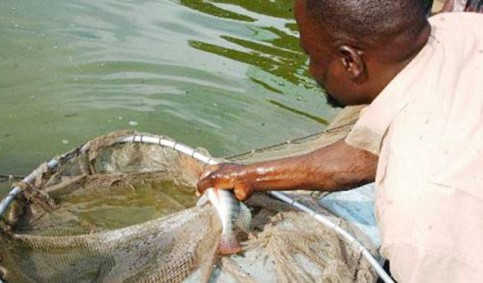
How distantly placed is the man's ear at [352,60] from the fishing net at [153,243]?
3.11ft

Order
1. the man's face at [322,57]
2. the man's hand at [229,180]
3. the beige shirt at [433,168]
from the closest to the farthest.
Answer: the beige shirt at [433,168] → the man's face at [322,57] → the man's hand at [229,180]

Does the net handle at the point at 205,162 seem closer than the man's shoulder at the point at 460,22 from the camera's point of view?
No

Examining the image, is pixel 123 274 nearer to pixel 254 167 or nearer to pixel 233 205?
pixel 233 205

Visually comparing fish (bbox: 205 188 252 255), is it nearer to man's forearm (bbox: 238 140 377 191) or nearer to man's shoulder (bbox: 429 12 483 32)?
man's forearm (bbox: 238 140 377 191)

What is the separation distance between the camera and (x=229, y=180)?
9.61 ft

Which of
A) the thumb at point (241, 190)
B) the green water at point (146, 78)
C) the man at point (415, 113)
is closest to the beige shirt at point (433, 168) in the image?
the man at point (415, 113)

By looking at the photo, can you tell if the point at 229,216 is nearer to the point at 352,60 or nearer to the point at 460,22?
the point at 352,60

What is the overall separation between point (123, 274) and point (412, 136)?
4.98 ft

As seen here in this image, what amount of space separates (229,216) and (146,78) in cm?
334


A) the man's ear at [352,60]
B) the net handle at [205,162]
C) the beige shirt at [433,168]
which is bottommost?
the net handle at [205,162]

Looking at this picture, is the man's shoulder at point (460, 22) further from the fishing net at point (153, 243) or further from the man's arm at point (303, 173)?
the fishing net at point (153, 243)

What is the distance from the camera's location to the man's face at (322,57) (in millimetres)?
2039

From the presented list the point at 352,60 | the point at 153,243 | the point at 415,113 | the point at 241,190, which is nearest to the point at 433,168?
the point at 415,113

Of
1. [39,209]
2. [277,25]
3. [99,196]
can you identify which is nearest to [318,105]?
[277,25]
